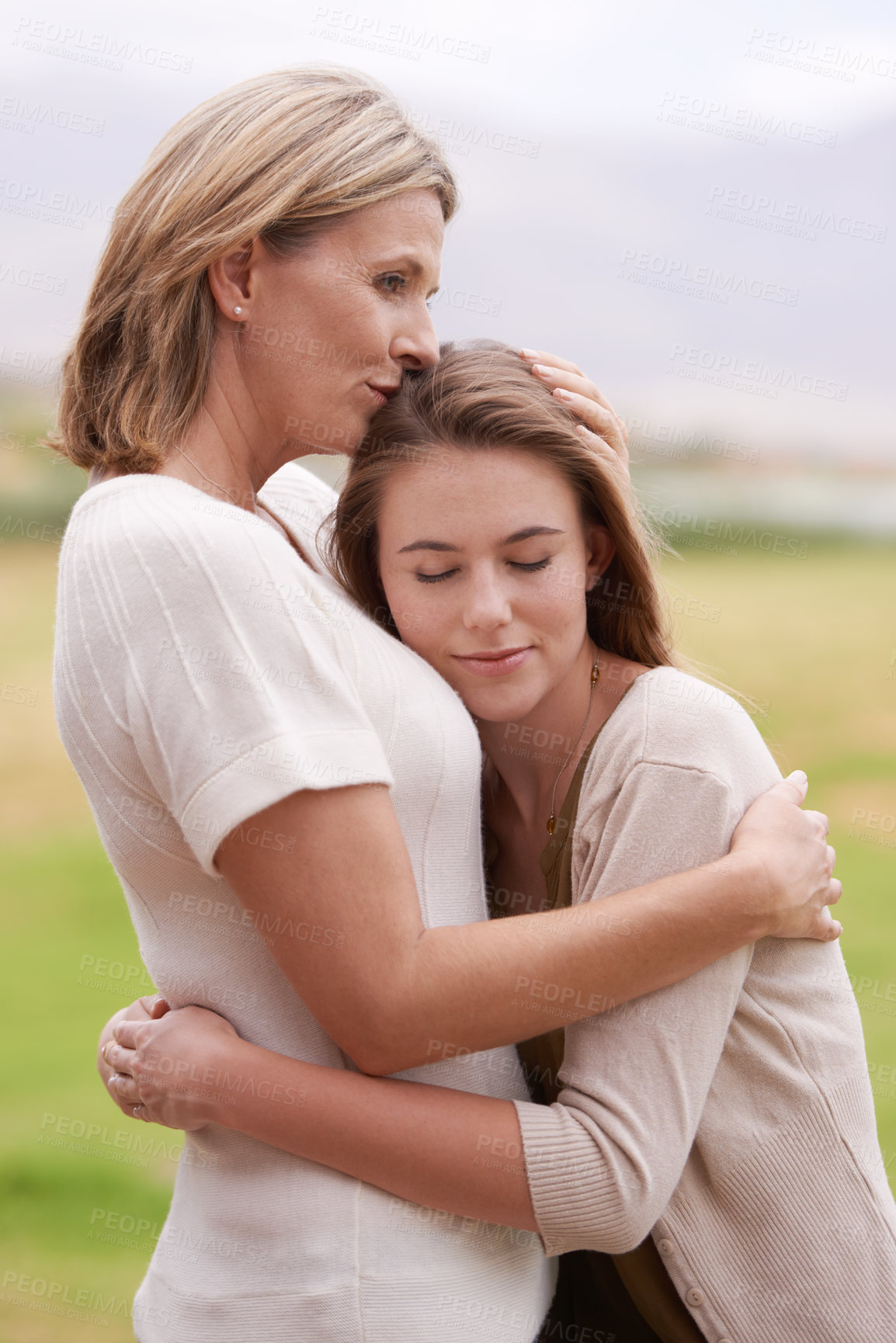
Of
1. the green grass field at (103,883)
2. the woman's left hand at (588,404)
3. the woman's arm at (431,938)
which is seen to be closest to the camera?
the woman's arm at (431,938)

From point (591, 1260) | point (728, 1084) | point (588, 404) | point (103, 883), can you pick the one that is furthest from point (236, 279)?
point (103, 883)

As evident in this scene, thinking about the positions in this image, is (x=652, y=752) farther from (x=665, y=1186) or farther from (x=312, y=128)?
(x=312, y=128)

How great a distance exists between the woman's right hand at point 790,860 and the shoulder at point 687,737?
0.12 feet

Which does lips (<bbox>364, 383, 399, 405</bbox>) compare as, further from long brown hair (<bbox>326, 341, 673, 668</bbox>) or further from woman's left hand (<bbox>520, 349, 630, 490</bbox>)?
woman's left hand (<bbox>520, 349, 630, 490</bbox>)

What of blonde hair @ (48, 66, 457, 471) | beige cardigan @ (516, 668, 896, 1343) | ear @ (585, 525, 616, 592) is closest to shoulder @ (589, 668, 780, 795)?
beige cardigan @ (516, 668, 896, 1343)

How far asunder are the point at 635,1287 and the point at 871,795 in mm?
11168

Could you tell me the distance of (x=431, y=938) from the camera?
114 cm

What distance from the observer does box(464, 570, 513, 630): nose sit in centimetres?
139

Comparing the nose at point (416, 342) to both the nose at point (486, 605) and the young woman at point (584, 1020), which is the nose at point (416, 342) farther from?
the nose at point (486, 605)

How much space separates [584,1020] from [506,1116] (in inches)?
5.3

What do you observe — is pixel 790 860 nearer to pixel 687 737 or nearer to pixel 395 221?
pixel 687 737

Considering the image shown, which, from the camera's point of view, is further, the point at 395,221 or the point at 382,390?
the point at 382,390

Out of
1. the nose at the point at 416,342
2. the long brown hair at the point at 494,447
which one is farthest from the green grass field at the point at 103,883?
the nose at the point at 416,342

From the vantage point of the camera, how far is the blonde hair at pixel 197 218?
1331mm
